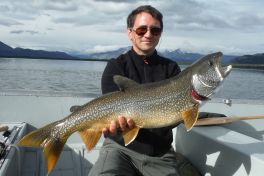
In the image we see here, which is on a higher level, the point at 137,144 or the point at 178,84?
the point at 178,84

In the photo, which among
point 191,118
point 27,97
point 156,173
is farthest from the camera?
point 27,97

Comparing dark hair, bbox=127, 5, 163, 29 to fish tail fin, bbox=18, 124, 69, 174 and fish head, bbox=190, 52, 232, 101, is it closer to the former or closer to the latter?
fish head, bbox=190, 52, 232, 101

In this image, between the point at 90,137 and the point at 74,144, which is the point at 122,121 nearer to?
Result: the point at 90,137

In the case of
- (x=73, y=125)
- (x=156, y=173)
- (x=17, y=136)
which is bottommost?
(x=156, y=173)

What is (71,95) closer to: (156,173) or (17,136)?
(17,136)

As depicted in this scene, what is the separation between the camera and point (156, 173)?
3.71 m

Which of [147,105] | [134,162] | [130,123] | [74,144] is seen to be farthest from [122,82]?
[74,144]

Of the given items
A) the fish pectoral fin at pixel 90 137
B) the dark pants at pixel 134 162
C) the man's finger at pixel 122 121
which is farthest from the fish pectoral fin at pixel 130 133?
the dark pants at pixel 134 162

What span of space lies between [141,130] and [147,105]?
0.75 meters

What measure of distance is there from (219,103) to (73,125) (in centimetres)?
438

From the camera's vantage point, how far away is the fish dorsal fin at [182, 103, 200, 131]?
122 inches

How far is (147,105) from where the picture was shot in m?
3.24

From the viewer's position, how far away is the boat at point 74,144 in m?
3.75

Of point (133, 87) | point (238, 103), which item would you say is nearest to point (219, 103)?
point (238, 103)
